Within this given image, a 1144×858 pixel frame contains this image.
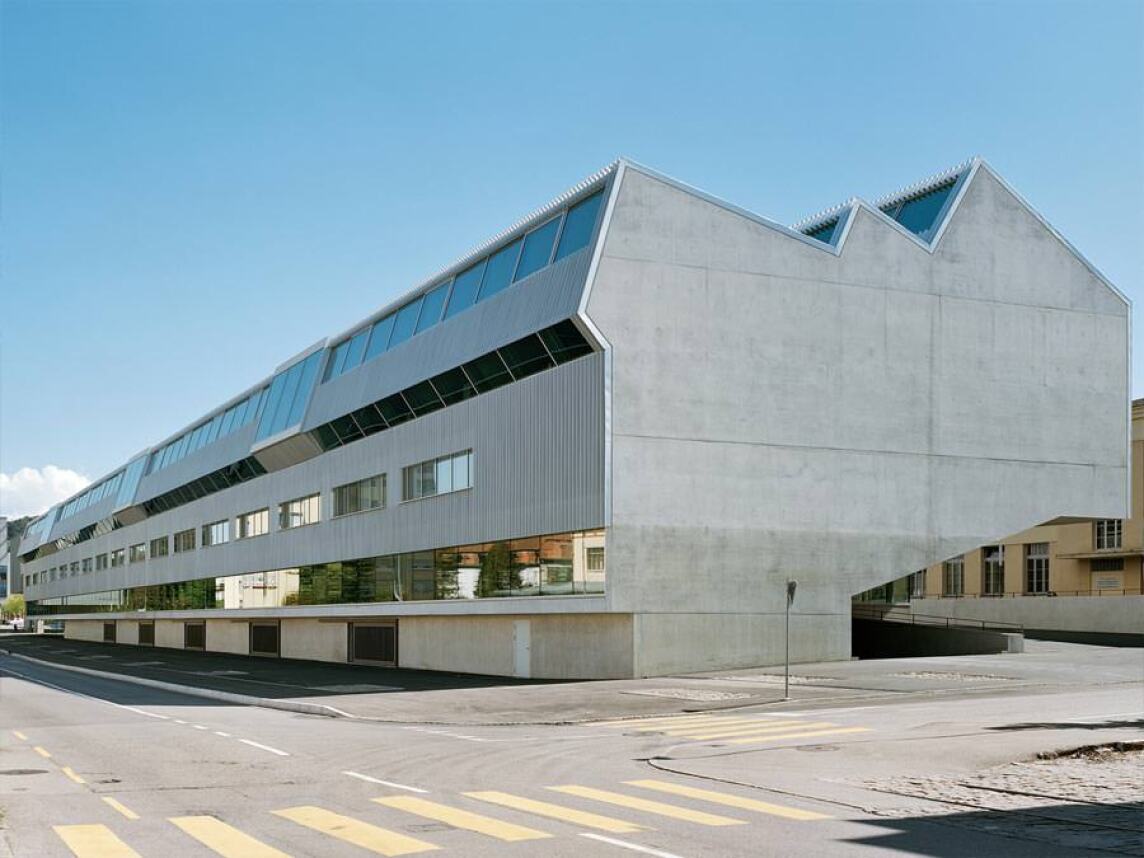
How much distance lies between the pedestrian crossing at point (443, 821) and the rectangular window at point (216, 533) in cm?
5980

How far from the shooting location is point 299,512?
195 feet

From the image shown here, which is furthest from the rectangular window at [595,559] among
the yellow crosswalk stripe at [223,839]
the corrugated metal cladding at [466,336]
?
the yellow crosswalk stripe at [223,839]

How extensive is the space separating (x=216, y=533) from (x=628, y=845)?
66.1 m

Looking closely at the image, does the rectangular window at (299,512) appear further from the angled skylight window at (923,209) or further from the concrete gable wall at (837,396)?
the angled skylight window at (923,209)

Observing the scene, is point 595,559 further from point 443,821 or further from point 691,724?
point 443,821

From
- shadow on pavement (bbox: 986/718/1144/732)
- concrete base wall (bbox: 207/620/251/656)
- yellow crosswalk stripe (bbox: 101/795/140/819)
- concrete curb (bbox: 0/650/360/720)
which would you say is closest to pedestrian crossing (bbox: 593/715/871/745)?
shadow on pavement (bbox: 986/718/1144/732)

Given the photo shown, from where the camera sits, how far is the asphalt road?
1121cm

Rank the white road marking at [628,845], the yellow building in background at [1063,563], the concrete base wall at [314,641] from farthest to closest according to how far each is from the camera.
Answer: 1. the yellow building in background at [1063,563]
2. the concrete base wall at [314,641]
3. the white road marking at [628,845]

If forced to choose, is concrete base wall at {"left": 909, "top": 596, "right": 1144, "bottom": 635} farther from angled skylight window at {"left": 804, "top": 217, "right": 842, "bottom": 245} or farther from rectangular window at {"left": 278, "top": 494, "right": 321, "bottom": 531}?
rectangular window at {"left": 278, "top": 494, "right": 321, "bottom": 531}

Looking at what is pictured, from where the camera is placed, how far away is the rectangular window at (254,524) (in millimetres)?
64375

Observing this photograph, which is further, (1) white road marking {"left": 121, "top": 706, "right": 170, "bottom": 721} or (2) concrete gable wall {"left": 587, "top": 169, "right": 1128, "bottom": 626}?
(2) concrete gable wall {"left": 587, "top": 169, "right": 1128, "bottom": 626}

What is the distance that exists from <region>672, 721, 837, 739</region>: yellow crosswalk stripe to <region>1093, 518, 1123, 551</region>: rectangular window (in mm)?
46543

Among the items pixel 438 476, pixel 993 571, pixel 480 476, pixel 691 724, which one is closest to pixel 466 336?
pixel 480 476

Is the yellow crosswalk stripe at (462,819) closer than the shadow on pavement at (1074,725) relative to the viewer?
Yes
